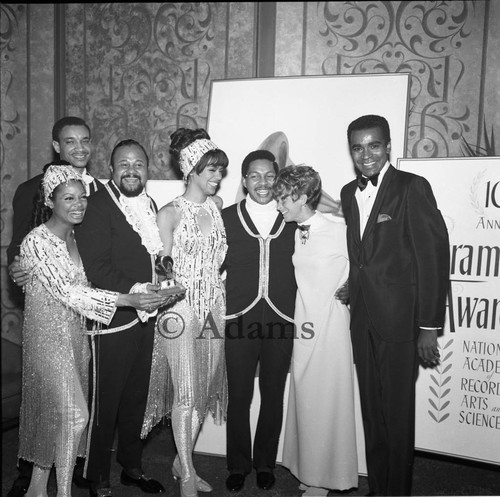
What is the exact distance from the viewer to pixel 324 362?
2.85 metres

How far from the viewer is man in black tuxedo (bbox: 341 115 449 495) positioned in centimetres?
258

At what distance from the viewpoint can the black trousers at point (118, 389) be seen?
9.09 ft

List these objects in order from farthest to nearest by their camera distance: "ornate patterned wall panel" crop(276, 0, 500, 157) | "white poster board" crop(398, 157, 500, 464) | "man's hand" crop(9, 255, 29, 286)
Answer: "ornate patterned wall panel" crop(276, 0, 500, 157)
"white poster board" crop(398, 157, 500, 464)
"man's hand" crop(9, 255, 29, 286)

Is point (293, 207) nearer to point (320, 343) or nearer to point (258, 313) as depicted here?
point (258, 313)

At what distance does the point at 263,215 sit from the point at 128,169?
2.56 feet

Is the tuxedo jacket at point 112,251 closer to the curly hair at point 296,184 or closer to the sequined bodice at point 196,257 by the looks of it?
the sequined bodice at point 196,257

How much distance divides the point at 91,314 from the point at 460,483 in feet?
7.81

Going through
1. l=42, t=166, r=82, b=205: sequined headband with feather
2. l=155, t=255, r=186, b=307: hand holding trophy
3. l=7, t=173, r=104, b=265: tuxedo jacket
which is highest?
l=42, t=166, r=82, b=205: sequined headband with feather

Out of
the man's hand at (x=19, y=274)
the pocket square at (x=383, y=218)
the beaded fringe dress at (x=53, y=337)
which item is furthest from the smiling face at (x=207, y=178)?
Result: the man's hand at (x=19, y=274)

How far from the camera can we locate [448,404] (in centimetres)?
321

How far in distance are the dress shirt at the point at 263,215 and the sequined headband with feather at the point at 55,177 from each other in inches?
38.2

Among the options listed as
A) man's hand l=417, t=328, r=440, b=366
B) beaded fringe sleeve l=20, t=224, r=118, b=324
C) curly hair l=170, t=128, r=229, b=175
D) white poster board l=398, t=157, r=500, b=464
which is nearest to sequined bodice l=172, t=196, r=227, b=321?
curly hair l=170, t=128, r=229, b=175

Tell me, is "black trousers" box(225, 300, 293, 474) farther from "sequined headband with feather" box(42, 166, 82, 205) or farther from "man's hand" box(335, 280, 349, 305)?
"sequined headband with feather" box(42, 166, 82, 205)

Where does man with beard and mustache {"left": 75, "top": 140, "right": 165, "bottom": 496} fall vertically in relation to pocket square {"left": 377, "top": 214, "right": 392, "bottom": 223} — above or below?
below
